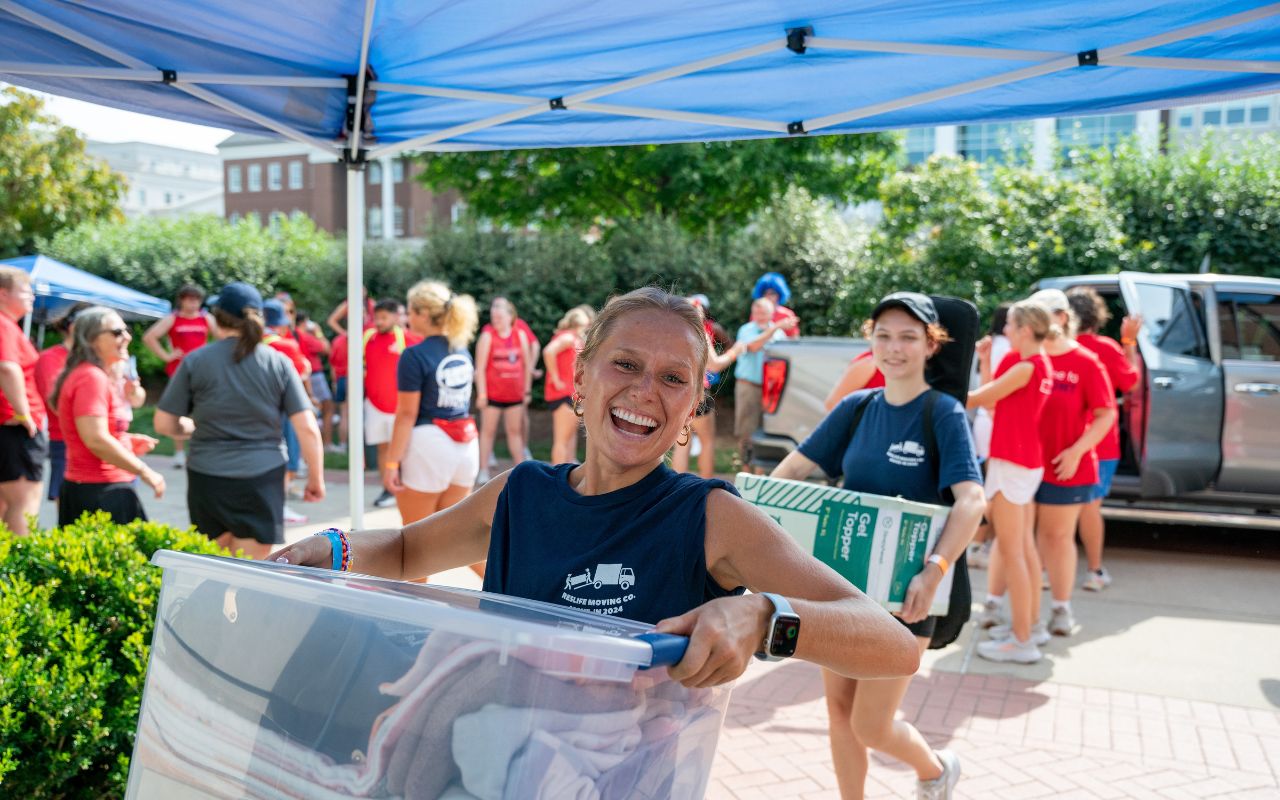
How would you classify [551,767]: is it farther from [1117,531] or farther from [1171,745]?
[1117,531]

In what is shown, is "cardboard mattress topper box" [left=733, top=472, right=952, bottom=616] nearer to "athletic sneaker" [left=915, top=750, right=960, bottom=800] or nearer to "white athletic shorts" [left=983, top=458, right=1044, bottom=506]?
"athletic sneaker" [left=915, top=750, right=960, bottom=800]

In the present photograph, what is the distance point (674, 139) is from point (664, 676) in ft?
12.8

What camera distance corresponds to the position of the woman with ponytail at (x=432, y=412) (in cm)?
615

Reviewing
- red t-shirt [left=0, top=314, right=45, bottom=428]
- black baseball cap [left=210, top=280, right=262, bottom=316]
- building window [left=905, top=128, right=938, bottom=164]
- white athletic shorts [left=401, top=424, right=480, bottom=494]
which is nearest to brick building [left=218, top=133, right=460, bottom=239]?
building window [left=905, top=128, right=938, bottom=164]

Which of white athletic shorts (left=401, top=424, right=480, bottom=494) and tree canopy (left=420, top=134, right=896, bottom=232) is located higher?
tree canopy (left=420, top=134, right=896, bottom=232)

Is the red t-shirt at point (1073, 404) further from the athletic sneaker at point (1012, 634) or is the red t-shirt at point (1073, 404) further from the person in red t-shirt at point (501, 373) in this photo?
the person in red t-shirt at point (501, 373)

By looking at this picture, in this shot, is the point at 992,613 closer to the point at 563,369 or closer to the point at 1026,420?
the point at 1026,420

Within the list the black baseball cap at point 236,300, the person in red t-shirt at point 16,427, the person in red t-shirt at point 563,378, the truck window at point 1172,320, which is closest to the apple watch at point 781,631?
the black baseball cap at point 236,300

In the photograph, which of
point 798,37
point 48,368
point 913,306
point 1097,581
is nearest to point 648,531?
point 913,306

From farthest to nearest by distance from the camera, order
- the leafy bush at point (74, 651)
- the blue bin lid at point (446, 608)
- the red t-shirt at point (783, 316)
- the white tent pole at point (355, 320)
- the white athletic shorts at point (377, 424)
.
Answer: the red t-shirt at point (783, 316)
the white athletic shorts at point (377, 424)
the white tent pole at point (355, 320)
the leafy bush at point (74, 651)
the blue bin lid at point (446, 608)

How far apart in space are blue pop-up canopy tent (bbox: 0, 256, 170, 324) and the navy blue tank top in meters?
13.1

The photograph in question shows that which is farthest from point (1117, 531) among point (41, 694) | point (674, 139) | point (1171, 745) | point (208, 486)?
point (41, 694)

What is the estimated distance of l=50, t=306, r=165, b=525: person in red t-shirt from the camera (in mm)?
5395

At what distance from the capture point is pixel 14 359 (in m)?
6.42
